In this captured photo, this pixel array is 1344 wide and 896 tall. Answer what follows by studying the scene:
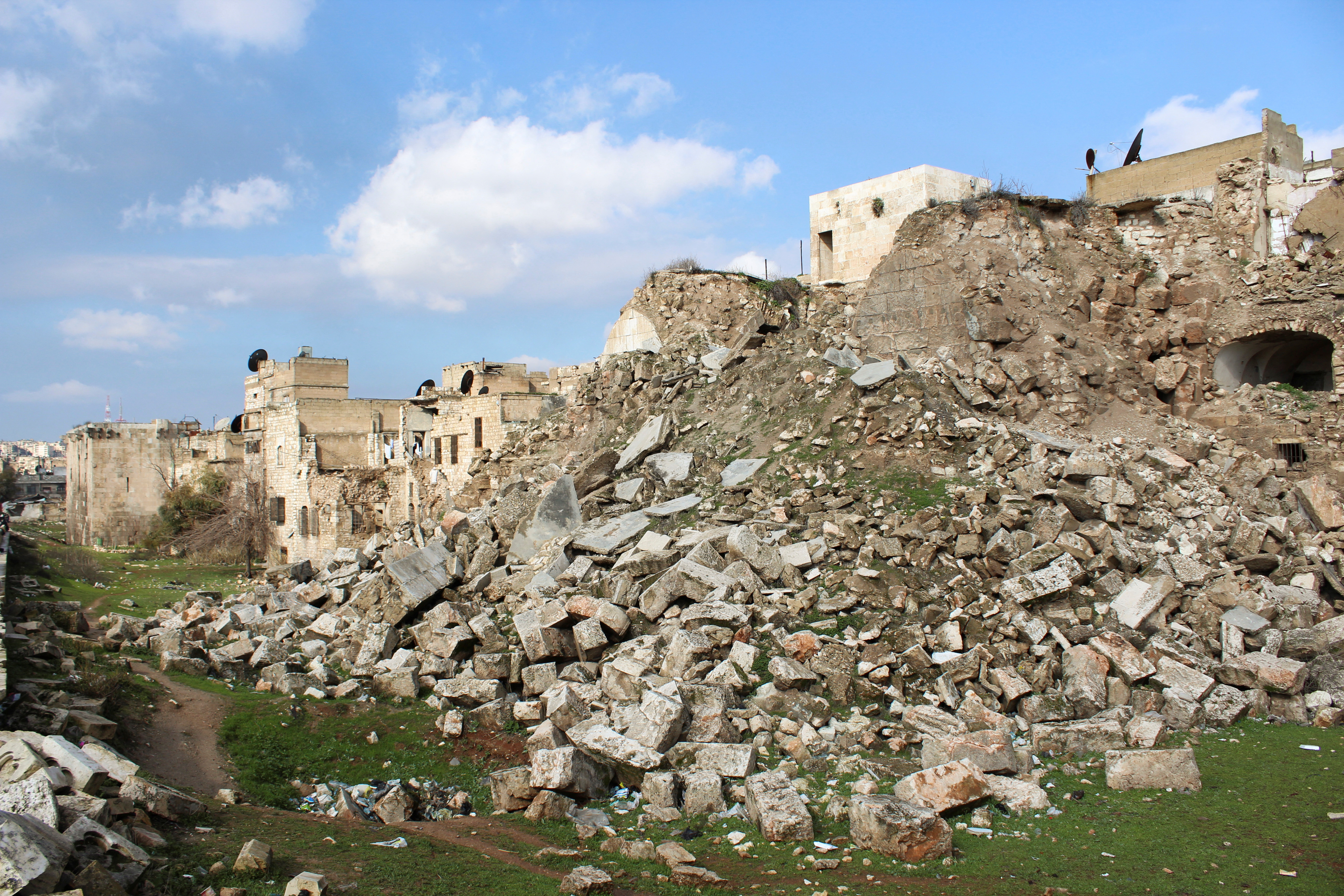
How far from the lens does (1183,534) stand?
1062cm

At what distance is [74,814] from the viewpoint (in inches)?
204

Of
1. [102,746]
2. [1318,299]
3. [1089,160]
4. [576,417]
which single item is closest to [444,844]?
[102,746]

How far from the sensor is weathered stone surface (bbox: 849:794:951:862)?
5742mm

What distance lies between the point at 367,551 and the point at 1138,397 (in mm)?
14100

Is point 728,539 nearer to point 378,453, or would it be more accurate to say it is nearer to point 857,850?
point 857,850

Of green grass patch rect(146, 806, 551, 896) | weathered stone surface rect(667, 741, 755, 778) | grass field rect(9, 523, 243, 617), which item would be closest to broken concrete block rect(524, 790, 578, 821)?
green grass patch rect(146, 806, 551, 896)

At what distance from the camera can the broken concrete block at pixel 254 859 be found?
5.30 metres

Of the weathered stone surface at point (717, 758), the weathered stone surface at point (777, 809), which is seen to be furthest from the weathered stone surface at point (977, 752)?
the weathered stone surface at point (717, 758)

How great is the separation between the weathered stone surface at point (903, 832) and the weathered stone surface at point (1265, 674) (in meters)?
4.44

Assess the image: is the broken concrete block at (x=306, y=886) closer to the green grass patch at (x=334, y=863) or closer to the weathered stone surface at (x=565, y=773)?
the green grass patch at (x=334, y=863)

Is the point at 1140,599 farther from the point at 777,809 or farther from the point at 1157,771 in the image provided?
the point at 777,809

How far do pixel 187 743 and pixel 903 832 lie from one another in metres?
6.94

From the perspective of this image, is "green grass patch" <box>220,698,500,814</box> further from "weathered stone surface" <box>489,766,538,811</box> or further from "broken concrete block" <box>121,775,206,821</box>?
"broken concrete block" <box>121,775,206,821</box>

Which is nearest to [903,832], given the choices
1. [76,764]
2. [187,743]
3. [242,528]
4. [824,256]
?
[76,764]
